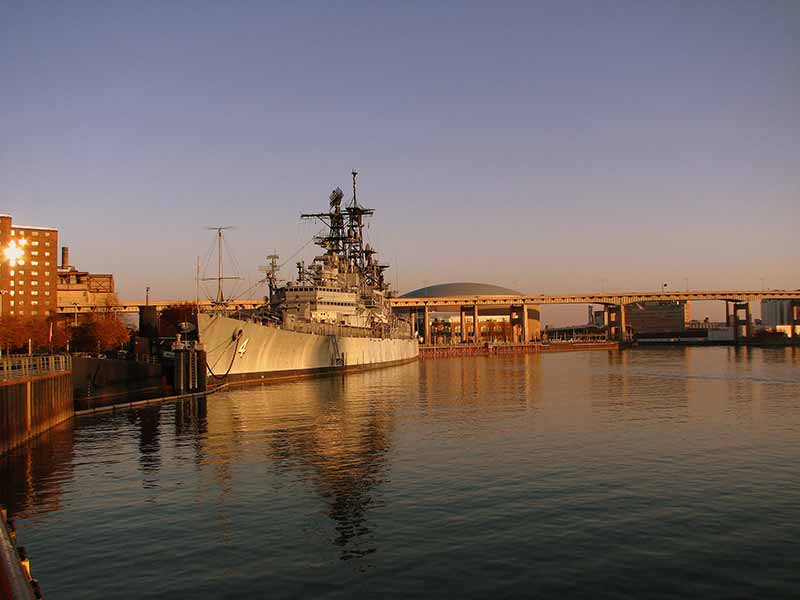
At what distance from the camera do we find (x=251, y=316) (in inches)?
2215

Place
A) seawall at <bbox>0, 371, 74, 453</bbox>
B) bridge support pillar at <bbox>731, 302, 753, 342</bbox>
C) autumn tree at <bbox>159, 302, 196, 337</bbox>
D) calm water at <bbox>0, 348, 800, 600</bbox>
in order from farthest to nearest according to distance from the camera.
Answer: bridge support pillar at <bbox>731, 302, 753, 342</bbox> < autumn tree at <bbox>159, 302, 196, 337</bbox> < seawall at <bbox>0, 371, 74, 453</bbox> < calm water at <bbox>0, 348, 800, 600</bbox>

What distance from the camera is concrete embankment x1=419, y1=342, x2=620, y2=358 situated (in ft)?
517

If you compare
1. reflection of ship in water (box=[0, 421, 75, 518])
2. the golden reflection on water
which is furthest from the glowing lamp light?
the golden reflection on water

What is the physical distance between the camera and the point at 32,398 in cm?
2808

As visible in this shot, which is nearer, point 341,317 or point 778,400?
point 778,400

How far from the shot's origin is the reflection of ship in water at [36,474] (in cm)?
1808

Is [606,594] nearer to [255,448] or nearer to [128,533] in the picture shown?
[128,533]

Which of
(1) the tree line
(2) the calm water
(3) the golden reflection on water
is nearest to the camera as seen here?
(2) the calm water

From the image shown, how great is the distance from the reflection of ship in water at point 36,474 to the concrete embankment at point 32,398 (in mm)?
646

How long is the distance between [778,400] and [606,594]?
36.3m

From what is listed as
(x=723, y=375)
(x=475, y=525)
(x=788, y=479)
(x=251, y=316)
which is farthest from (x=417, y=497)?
(x=723, y=375)

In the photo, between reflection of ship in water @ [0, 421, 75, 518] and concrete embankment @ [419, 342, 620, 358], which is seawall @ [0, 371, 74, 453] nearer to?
reflection of ship in water @ [0, 421, 75, 518]

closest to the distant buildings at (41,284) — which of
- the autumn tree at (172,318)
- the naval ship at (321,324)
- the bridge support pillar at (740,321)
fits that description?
the autumn tree at (172,318)

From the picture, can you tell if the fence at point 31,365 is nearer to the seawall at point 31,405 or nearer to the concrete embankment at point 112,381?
the seawall at point 31,405
